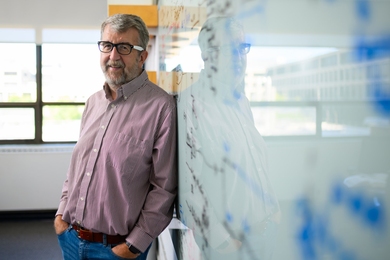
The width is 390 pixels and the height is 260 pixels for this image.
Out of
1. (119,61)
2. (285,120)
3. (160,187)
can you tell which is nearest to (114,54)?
(119,61)

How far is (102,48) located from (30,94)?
386 centimetres

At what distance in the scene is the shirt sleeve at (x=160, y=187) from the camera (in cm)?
136

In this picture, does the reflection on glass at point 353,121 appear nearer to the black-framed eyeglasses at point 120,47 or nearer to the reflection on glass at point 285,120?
the reflection on glass at point 285,120

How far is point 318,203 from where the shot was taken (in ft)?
1.11

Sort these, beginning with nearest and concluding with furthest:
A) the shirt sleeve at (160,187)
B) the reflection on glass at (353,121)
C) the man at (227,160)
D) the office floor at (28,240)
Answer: the reflection on glass at (353,121), the man at (227,160), the shirt sleeve at (160,187), the office floor at (28,240)

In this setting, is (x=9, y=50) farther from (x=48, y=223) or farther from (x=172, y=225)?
(x=172, y=225)

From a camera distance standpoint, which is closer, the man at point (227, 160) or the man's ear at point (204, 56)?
the man at point (227, 160)

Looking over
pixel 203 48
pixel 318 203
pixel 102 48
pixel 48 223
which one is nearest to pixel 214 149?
pixel 203 48

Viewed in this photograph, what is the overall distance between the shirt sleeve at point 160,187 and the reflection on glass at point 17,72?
406 cm

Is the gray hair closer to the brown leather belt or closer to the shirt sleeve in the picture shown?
the shirt sleeve

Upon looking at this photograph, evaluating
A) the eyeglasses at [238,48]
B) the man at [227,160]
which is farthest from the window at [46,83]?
the eyeglasses at [238,48]

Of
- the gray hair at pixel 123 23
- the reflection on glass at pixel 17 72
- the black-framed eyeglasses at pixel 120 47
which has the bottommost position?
the black-framed eyeglasses at pixel 120 47

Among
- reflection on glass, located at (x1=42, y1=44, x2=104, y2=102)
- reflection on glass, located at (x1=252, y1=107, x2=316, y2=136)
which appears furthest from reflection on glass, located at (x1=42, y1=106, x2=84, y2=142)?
reflection on glass, located at (x1=252, y1=107, x2=316, y2=136)

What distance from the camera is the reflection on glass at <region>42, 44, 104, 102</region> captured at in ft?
16.1
